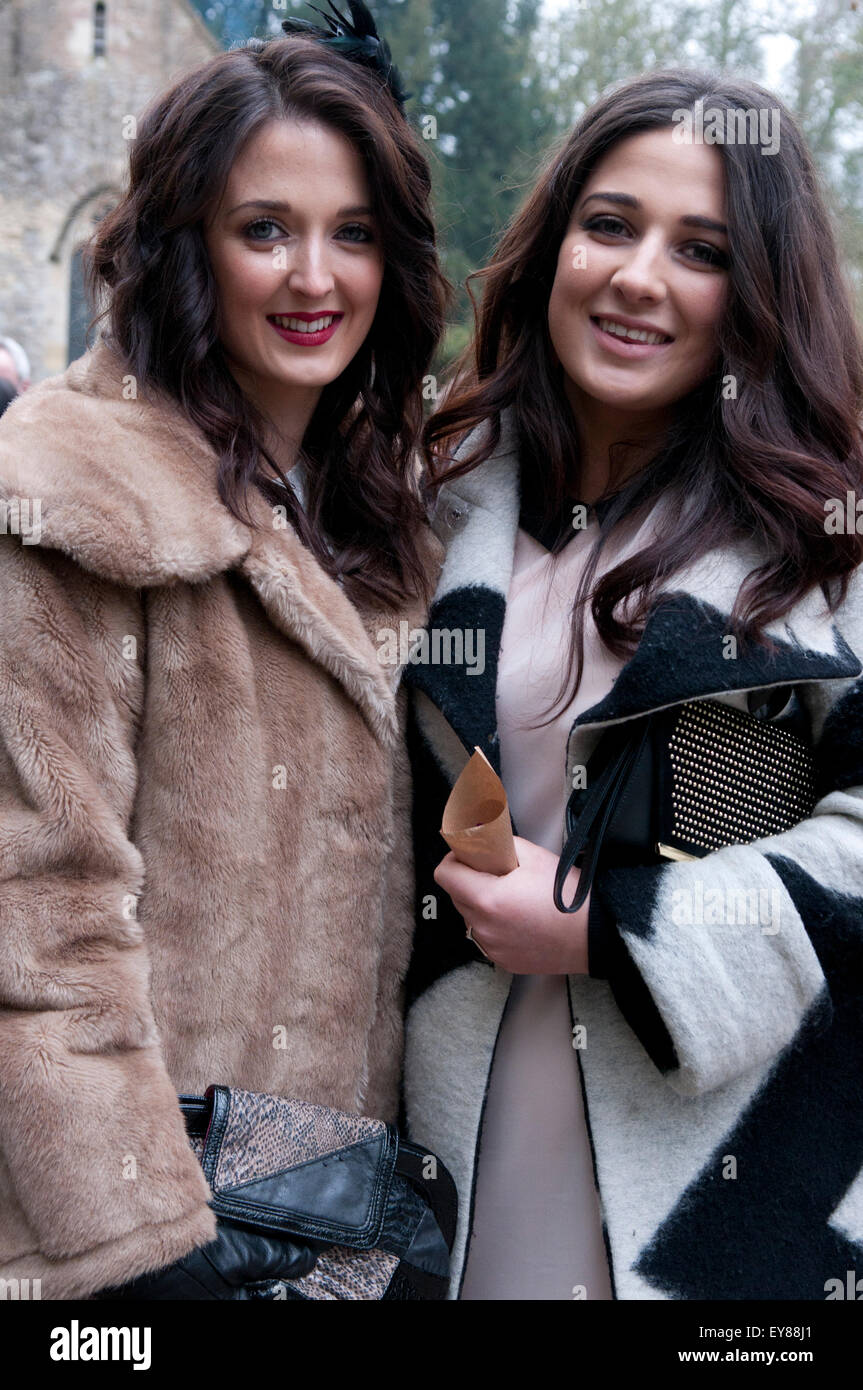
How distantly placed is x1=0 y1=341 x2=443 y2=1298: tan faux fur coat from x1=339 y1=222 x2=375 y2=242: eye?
47 cm

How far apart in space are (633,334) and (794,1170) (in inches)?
54.9

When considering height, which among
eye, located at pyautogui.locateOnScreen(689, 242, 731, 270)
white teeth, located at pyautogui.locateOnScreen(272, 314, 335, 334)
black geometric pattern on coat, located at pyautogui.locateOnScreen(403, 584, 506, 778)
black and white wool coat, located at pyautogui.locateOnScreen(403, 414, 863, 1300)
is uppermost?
eye, located at pyautogui.locateOnScreen(689, 242, 731, 270)

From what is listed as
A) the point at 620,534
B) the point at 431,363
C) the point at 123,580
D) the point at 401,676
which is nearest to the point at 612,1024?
the point at 401,676

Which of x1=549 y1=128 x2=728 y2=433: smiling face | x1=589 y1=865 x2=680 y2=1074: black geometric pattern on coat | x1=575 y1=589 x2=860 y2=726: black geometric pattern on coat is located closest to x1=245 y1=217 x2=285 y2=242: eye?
x1=549 y1=128 x2=728 y2=433: smiling face

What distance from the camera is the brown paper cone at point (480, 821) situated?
194 centimetres

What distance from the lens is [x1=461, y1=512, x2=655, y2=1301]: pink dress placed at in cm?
221

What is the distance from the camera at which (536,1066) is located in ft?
7.39

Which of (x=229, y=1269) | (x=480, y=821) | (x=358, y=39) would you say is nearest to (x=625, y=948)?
(x=480, y=821)

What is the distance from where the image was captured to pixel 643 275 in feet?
7.36

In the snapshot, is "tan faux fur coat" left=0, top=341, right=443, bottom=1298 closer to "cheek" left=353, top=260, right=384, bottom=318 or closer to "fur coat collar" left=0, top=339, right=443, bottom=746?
"fur coat collar" left=0, top=339, right=443, bottom=746

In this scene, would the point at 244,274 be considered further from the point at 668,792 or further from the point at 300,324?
the point at 668,792

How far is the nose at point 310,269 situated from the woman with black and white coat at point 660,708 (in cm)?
43

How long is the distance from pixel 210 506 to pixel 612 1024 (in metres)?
1.03

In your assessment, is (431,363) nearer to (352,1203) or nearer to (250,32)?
(250,32)
